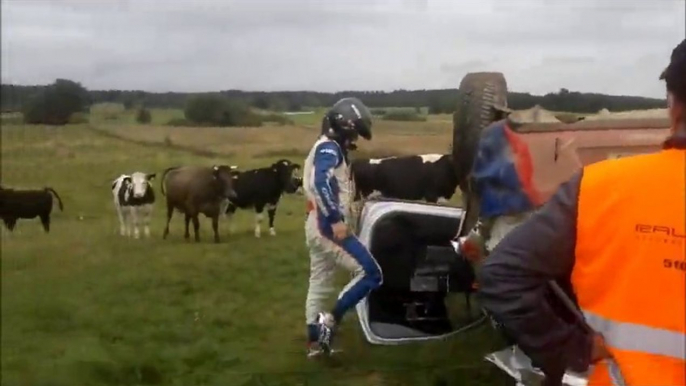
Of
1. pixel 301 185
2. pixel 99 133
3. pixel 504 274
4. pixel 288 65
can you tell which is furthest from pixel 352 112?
pixel 504 274

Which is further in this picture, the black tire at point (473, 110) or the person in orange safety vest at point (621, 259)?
the black tire at point (473, 110)

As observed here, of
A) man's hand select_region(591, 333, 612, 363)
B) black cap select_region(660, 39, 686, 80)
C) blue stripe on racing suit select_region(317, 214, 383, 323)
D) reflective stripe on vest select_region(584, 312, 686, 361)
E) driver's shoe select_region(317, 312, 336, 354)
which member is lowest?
driver's shoe select_region(317, 312, 336, 354)

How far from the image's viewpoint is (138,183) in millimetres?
3430

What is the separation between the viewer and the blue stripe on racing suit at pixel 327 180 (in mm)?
3900

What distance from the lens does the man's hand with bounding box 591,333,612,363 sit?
5.23 feet

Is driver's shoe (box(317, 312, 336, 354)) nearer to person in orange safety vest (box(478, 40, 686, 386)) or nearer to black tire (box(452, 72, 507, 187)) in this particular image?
black tire (box(452, 72, 507, 187))

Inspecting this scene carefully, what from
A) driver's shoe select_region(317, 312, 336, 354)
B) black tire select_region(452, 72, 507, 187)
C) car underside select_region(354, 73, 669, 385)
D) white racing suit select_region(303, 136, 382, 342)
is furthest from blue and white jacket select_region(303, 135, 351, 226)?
black tire select_region(452, 72, 507, 187)

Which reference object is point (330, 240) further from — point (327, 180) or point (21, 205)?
point (21, 205)

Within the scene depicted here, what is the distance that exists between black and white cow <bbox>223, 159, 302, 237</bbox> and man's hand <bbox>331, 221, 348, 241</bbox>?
0.28 meters

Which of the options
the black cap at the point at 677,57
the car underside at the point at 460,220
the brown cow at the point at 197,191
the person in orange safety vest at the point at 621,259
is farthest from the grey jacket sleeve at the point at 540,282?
the brown cow at the point at 197,191

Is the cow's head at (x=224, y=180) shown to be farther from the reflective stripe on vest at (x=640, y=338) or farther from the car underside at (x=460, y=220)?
the reflective stripe on vest at (x=640, y=338)

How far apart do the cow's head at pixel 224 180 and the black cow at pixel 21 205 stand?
71cm

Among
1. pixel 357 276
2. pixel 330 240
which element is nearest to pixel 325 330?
pixel 357 276

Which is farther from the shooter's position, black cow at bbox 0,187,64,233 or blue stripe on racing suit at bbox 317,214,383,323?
A: blue stripe on racing suit at bbox 317,214,383,323
